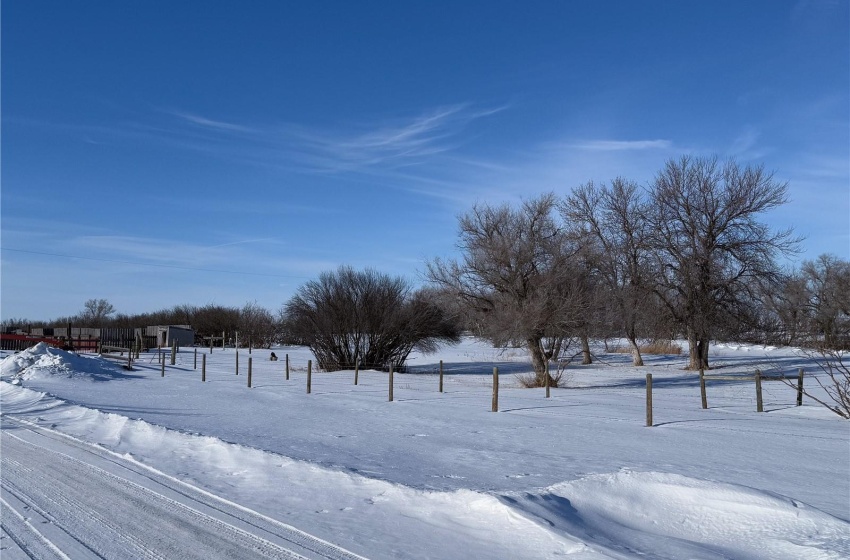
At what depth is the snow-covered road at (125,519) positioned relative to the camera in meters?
6.49

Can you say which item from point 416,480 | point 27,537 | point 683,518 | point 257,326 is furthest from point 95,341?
point 683,518

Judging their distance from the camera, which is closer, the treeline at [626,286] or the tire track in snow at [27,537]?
the tire track in snow at [27,537]

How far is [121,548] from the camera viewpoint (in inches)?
258

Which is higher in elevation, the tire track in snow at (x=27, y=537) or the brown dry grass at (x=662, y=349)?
the brown dry grass at (x=662, y=349)

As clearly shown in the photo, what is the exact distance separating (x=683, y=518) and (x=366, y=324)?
1293 inches

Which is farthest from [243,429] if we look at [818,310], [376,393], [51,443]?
[818,310]

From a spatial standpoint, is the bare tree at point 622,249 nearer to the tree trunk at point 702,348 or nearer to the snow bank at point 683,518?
the tree trunk at point 702,348

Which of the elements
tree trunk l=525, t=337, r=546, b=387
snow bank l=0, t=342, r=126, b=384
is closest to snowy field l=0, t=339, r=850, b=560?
snow bank l=0, t=342, r=126, b=384

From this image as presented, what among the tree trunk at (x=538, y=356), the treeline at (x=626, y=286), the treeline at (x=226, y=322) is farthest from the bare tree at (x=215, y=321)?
the tree trunk at (x=538, y=356)

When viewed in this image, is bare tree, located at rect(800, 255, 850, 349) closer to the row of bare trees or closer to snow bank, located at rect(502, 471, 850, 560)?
the row of bare trees

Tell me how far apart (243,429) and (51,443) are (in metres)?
3.66

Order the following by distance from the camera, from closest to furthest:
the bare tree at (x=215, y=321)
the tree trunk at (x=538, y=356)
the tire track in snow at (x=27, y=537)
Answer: the tire track in snow at (x=27, y=537)
the tree trunk at (x=538, y=356)
the bare tree at (x=215, y=321)

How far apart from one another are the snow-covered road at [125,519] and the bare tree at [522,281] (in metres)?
22.1

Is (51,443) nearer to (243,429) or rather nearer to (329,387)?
(243,429)
